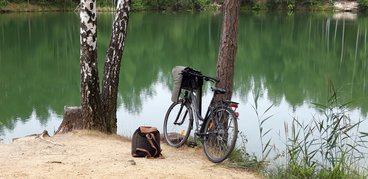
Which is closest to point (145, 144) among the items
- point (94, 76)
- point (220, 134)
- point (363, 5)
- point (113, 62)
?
point (220, 134)

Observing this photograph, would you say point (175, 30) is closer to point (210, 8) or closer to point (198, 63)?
point (198, 63)

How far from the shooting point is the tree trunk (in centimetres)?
653

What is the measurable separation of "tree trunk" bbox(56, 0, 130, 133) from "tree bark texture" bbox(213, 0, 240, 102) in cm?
161

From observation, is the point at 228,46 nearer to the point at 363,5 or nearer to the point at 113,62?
the point at 113,62

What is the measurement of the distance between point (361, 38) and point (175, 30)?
12.9m

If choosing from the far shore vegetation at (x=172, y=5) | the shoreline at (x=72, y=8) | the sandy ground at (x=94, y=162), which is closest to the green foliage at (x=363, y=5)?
the far shore vegetation at (x=172, y=5)

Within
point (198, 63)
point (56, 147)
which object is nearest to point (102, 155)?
point (56, 147)

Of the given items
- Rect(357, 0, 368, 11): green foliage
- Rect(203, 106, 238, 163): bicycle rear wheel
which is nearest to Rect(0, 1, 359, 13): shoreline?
Rect(357, 0, 368, 11): green foliage

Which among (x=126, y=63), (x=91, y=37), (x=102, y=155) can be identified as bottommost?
(x=126, y=63)

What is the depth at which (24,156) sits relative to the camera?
17.8ft

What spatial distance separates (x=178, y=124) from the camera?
6.20m

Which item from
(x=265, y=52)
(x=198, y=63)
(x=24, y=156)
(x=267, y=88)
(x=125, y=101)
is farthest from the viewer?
(x=265, y=52)

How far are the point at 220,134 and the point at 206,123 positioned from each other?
1.15ft

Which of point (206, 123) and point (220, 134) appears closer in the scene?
point (220, 134)
